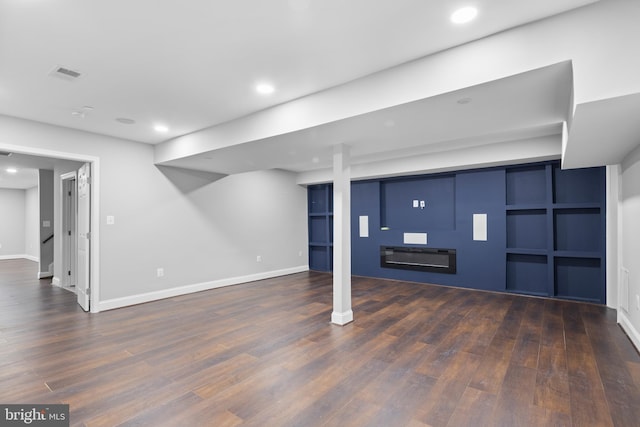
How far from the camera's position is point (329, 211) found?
791 centimetres

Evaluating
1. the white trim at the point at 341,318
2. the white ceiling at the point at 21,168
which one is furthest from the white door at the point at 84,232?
the white trim at the point at 341,318

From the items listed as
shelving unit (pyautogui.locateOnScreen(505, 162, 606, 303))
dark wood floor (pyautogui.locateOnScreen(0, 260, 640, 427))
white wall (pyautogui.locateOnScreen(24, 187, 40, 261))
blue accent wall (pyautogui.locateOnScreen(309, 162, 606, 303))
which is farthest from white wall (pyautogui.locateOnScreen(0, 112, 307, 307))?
white wall (pyautogui.locateOnScreen(24, 187, 40, 261))

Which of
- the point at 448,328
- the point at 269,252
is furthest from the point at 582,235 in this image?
the point at 269,252

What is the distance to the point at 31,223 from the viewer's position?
10.5 m

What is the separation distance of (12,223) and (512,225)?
1483cm

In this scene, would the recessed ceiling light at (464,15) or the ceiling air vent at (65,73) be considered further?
the ceiling air vent at (65,73)

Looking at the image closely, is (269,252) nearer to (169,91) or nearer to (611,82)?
(169,91)

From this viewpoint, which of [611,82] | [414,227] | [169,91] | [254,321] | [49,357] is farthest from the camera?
[414,227]

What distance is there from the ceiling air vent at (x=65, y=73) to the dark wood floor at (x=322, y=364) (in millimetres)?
2578

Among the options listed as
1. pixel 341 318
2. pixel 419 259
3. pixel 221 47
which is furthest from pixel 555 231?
pixel 221 47

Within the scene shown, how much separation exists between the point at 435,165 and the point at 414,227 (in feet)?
4.84

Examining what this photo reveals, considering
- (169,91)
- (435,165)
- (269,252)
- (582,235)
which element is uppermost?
(169,91)

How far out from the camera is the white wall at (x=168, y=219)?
15.0 ft

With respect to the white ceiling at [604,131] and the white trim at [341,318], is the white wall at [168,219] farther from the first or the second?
Answer: the white ceiling at [604,131]
